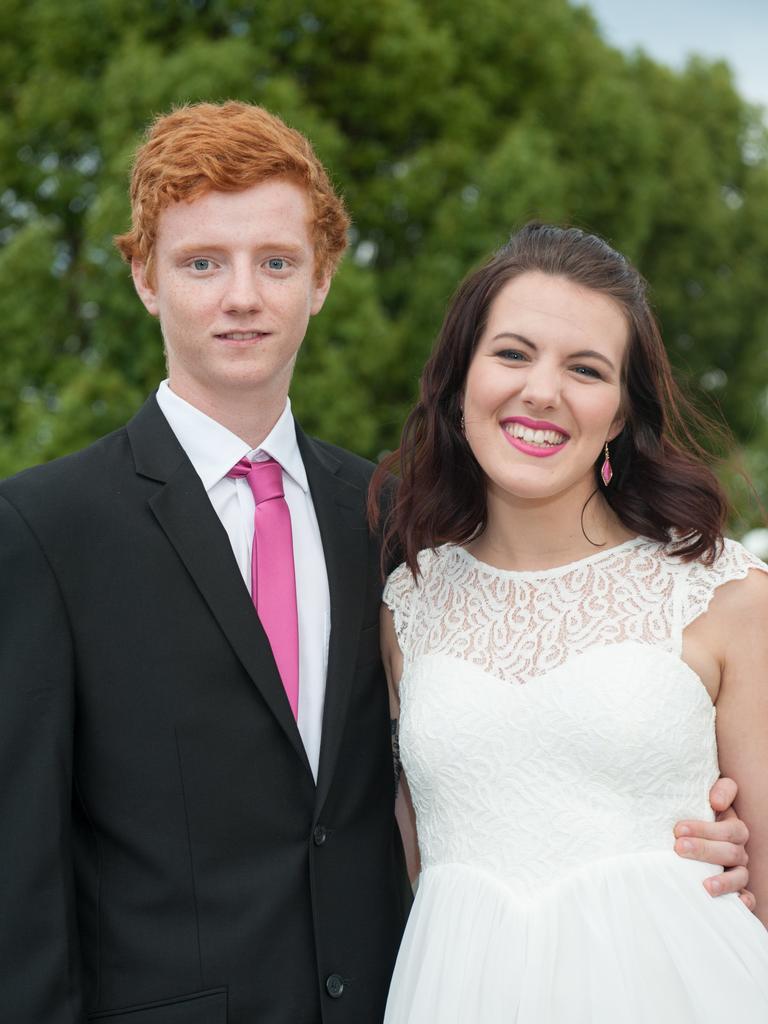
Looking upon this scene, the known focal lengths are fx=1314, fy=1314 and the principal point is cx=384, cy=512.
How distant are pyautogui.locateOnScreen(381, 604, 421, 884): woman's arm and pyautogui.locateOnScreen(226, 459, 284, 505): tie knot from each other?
46 cm

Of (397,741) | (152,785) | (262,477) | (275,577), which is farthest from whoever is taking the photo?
(397,741)

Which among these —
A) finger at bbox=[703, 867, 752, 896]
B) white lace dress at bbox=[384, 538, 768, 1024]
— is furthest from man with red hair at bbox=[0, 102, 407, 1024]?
finger at bbox=[703, 867, 752, 896]

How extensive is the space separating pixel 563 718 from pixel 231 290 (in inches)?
49.2

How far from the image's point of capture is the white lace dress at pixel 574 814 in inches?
111

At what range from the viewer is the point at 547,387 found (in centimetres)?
302

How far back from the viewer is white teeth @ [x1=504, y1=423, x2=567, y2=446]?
3070 millimetres

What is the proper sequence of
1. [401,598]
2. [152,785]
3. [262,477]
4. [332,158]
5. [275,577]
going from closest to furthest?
[152,785], [275,577], [262,477], [401,598], [332,158]

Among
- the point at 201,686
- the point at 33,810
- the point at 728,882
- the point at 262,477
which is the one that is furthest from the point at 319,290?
the point at 728,882

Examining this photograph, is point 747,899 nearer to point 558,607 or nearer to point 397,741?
point 558,607

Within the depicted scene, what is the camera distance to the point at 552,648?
306cm

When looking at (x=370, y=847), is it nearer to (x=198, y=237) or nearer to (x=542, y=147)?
(x=198, y=237)

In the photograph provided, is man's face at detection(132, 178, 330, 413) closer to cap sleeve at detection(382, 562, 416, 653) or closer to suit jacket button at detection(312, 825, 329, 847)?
cap sleeve at detection(382, 562, 416, 653)

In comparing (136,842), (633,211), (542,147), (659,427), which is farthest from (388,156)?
(136,842)

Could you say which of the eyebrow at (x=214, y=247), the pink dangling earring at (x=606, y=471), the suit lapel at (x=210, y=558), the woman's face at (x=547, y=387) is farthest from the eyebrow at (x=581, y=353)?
the suit lapel at (x=210, y=558)
